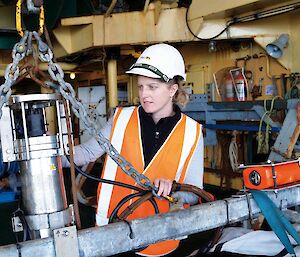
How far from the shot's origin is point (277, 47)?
393 centimetres

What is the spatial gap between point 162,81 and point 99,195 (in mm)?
567

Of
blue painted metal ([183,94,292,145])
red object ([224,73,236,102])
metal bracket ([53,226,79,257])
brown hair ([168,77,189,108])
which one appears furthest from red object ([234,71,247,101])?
metal bracket ([53,226,79,257])

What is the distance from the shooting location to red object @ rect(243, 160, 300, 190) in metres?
1.29

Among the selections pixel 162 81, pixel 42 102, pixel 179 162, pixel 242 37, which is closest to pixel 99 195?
pixel 179 162

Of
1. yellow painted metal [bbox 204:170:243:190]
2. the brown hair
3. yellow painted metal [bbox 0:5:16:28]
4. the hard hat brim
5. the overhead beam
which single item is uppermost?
yellow painted metal [bbox 0:5:16:28]

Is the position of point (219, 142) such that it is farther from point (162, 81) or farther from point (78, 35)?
point (162, 81)

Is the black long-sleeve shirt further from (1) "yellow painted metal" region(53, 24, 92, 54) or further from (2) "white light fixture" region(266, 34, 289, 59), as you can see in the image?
(1) "yellow painted metal" region(53, 24, 92, 54)

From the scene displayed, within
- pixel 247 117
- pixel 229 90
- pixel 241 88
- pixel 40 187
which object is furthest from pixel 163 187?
pixel 229 90

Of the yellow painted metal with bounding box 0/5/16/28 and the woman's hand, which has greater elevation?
the yellow painted metal with bounding box 0/5/16/28

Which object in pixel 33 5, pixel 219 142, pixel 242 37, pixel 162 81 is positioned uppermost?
pixel 242 37

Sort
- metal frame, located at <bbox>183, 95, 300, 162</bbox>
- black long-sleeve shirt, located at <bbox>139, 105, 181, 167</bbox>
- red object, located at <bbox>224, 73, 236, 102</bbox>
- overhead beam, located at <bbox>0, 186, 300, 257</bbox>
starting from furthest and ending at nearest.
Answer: red object, located at <bbox>224, 73, 236, 102</bbox> < metal frame, located at <bbox>183, 95, 300, 162</bbox> < black long-sleeve shirt, located at <bbox>139, 105, 181, 167</bbox> < overhead beam, located at <bbox>0, 186, 300, 257</bbox>

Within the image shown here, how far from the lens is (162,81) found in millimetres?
1716

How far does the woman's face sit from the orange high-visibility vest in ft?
0.32

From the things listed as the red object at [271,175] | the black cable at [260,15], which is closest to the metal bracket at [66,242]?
the red object at [271,175]
